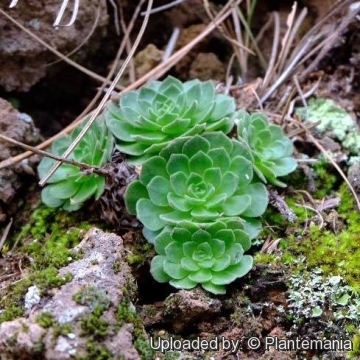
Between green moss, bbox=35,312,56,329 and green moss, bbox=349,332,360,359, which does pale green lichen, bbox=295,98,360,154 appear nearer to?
green moss, bbox=349,332,360,359

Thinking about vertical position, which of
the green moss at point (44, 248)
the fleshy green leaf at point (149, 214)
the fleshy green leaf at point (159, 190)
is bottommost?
the green moss at point (44, 248)

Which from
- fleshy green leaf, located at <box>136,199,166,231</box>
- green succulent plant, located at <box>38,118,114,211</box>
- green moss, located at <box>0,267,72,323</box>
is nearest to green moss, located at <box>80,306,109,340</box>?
green moss, located at <box>0,267,72,323</box>

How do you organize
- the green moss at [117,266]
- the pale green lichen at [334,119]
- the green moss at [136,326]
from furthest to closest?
the pale green lichen at [334,119] → the green moss at [117,266] → the green moss at [136,326]

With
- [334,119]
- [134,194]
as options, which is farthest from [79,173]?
[334,119]

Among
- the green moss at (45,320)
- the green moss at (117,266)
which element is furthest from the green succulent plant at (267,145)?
the green moss at (45,320)

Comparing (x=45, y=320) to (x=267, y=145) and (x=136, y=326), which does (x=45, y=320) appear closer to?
(x=136, y=326)

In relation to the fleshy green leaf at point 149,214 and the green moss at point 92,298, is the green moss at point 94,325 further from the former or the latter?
the fleshy green leaf at point 149,214
